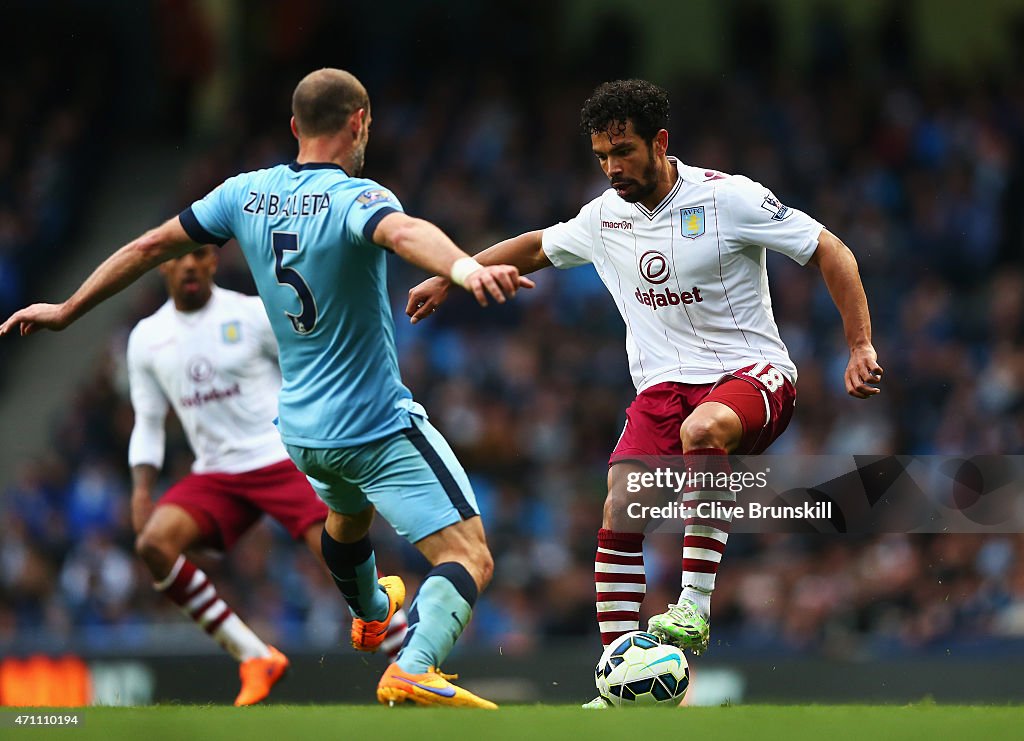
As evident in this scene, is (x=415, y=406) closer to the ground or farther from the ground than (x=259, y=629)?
farther from the ground

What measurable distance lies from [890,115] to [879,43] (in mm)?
1261

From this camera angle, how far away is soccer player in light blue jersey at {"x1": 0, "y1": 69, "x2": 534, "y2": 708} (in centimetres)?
561

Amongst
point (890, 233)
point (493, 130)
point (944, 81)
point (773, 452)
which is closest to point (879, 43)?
point (944, 81)

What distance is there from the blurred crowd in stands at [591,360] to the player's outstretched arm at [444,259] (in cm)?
683

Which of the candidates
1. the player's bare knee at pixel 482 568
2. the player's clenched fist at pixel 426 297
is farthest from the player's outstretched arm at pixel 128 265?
the player's bare knee at pixel 482 568

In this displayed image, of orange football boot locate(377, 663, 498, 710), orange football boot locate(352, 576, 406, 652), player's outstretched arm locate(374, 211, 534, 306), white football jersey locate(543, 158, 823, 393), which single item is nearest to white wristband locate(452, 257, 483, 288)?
player's outstretched arm locate(374, 211, 534, 306)

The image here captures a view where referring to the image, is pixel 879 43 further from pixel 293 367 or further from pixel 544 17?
pixel 293 367

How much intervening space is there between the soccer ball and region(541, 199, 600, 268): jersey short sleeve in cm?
165

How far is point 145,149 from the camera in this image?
19.6m

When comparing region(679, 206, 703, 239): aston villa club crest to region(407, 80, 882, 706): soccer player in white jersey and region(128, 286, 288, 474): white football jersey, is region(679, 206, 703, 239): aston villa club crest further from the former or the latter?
region(128, 286, 288, 474): white football jersey

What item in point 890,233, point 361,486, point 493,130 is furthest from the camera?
point 493,130

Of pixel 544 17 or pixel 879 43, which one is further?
pixel 544 17

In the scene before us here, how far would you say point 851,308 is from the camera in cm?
625

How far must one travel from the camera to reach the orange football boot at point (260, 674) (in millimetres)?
8320
